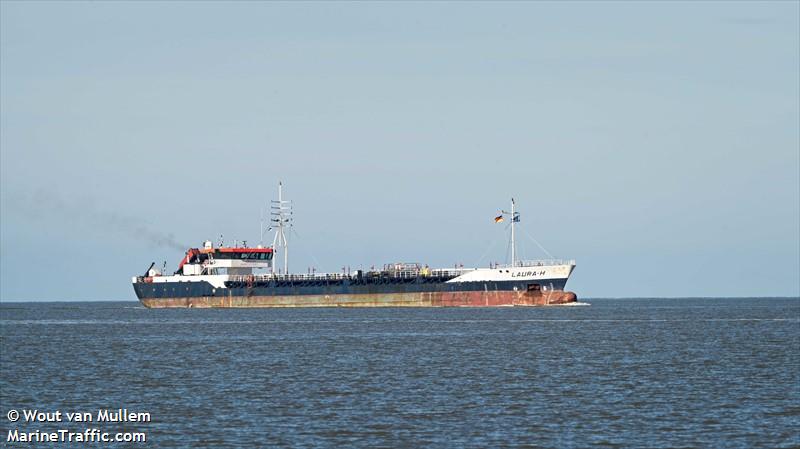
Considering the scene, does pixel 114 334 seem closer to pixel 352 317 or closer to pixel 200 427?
pixel 352 317

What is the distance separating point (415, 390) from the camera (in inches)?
1785

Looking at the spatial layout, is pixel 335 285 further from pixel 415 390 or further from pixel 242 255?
pixel 415 390

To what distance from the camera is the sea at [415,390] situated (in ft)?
112

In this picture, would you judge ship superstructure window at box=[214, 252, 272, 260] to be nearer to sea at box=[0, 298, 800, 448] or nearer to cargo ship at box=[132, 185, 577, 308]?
cargo ship at box=[132, 185, 577, 308]

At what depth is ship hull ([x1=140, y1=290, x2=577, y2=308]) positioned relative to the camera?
408 ft

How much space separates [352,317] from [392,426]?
8351cm

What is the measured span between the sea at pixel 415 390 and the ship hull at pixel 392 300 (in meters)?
40.7

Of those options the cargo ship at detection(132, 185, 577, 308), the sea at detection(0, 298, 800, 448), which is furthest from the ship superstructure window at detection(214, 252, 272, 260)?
the sea at detection(0, 298, 800, 448)

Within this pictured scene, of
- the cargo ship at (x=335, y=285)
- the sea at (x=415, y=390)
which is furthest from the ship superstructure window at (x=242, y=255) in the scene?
the sea at (x=415, y=390)

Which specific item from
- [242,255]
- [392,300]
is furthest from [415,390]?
[242,255]

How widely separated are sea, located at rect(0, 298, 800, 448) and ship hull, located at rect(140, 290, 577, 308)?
40.7 metres

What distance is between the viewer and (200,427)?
35.6 metres

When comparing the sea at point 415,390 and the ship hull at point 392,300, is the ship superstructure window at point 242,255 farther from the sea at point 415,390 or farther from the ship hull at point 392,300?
the sea at point 415,390

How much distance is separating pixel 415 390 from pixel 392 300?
85.4 m
